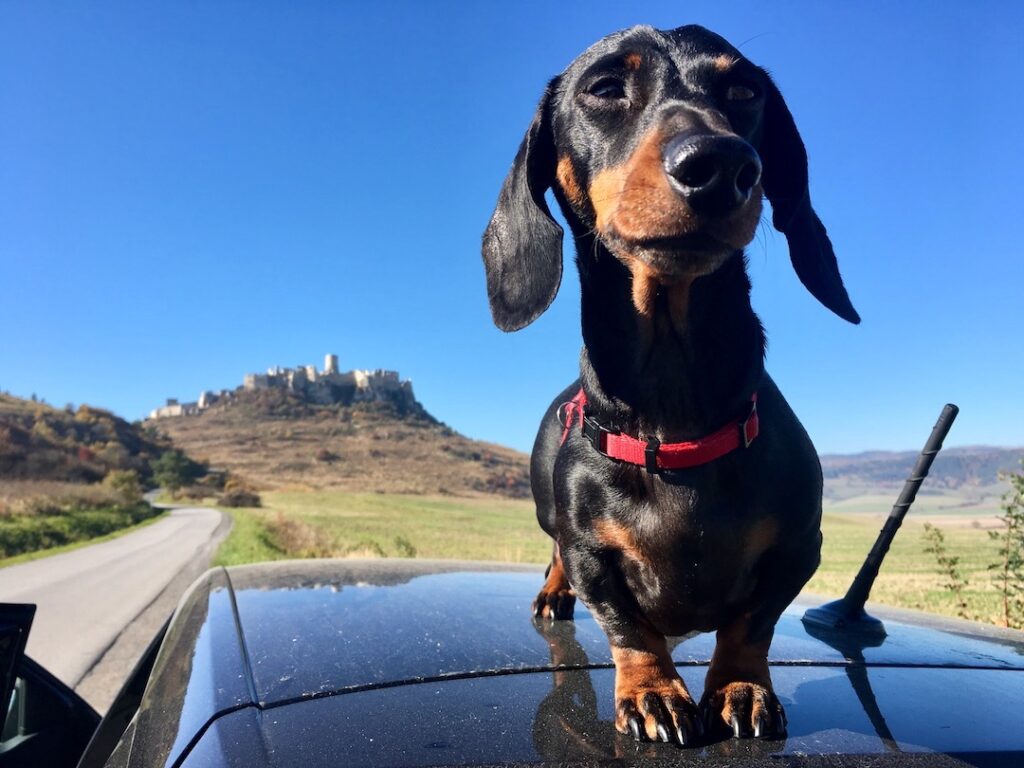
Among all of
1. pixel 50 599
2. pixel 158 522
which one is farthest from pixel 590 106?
pixel 158 522

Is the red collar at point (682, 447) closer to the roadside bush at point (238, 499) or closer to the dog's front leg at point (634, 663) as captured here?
the dog's front leg at point (634, 663)

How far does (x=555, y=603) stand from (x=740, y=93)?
1.78m

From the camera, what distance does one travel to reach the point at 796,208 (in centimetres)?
255

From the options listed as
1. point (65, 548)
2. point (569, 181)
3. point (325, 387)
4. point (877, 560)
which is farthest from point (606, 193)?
point (325, 387)

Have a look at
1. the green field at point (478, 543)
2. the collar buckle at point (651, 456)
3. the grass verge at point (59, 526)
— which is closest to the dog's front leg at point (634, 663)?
the collar buckle at point (651, 456)

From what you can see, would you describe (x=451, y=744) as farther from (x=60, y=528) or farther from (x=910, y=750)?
(x=60, y=528)

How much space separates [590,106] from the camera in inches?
99.3

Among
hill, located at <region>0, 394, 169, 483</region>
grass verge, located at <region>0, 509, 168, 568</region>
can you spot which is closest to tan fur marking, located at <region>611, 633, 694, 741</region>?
grass verge, located at <region>0, 509, 168, 568</region>

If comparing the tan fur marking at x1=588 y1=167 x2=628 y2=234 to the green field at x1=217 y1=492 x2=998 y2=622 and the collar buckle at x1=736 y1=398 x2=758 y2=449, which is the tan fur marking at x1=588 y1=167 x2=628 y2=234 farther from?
the green field at x1=217 y1=492 x2=998 y2=622

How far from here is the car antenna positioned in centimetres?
251

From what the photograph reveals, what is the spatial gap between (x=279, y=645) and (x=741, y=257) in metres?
1.66

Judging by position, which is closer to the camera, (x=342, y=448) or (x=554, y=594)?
(x=554, y=594)

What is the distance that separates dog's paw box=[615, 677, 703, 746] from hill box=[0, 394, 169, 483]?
62362mm

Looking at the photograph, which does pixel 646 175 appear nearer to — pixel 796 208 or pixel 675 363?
pixel 675 363
